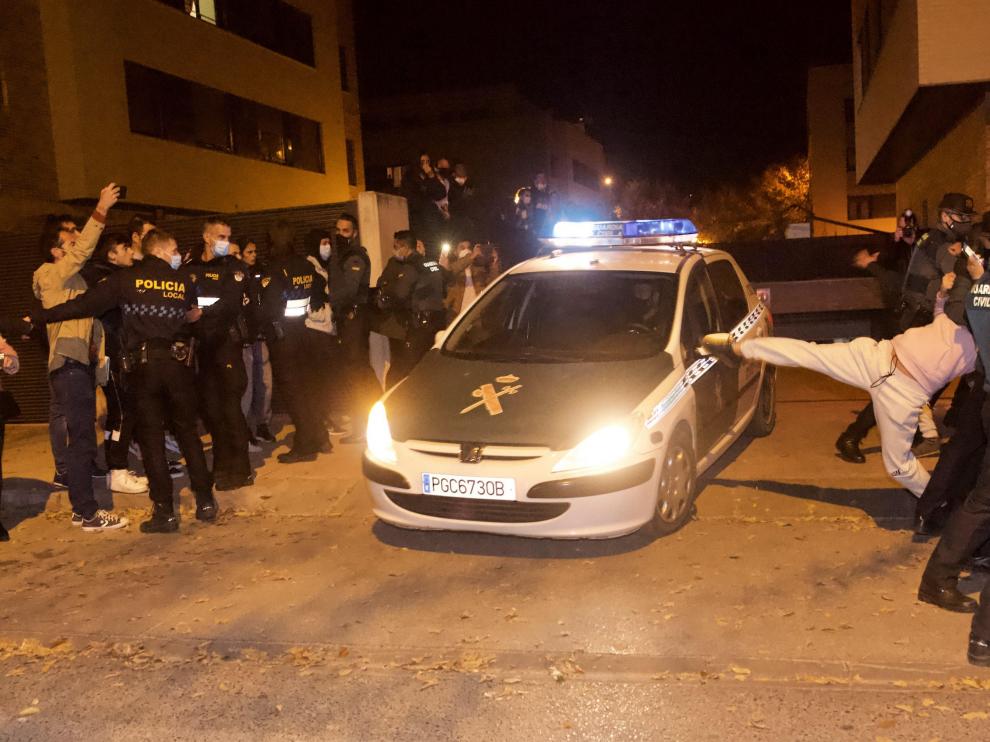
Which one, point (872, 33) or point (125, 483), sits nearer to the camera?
point (125, 483)

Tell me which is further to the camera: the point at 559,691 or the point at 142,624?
the point at 142,624

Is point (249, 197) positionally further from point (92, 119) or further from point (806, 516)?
point (806, 516)

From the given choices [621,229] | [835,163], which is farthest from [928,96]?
[835,163]

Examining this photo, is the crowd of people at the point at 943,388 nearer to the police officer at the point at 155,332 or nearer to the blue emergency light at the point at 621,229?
the blue emergency light at the point at 621,229

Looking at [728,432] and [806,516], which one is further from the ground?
[728,432]

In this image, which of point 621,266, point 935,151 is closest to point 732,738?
point 621,266

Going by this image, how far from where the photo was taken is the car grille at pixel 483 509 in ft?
16.7

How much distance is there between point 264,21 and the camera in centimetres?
2452

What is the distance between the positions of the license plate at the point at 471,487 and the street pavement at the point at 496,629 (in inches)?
20.6

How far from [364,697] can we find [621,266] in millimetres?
3718

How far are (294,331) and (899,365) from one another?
4716mm

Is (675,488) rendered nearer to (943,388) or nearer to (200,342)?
(943,388)

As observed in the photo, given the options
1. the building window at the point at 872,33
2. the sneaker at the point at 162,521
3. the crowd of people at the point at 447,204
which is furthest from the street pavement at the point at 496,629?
the building window at the point at 872,33

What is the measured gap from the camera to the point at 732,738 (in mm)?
3475
